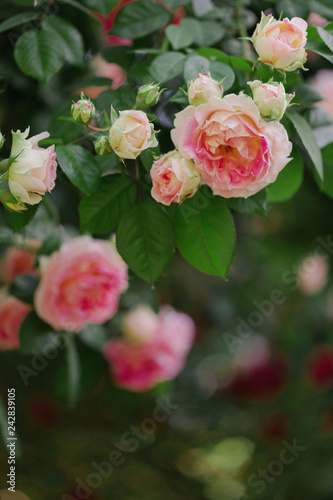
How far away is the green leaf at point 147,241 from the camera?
1.61ft

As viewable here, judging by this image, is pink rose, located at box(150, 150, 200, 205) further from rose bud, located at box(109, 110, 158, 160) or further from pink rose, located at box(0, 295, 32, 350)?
pink rose, located at box(0, 295, 32, 350)

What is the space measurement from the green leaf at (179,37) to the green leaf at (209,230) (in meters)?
0.18

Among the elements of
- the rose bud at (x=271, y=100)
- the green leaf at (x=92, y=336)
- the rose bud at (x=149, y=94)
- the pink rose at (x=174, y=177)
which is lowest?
the green leaf at (x=92, y=336)

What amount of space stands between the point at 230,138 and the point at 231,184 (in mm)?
37

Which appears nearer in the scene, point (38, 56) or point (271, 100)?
point (271, 100)

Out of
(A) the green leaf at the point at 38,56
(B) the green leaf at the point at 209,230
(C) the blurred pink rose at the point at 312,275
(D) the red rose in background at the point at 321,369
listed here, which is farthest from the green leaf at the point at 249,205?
(D) the red rose in background at the point at 321,369

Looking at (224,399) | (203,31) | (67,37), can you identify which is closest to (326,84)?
(203,31)

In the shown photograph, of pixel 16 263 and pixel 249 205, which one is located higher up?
pixel 249 205

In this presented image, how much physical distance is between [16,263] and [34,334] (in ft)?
0.59

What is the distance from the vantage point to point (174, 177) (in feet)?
1.37

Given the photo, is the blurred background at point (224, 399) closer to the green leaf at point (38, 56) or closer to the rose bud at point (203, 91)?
the green leaf at point (38, 56)

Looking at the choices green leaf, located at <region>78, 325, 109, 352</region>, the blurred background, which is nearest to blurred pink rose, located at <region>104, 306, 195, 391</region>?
the blurred background

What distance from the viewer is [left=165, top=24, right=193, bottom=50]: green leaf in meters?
0.56

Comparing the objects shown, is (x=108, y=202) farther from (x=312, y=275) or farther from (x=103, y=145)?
(x=312, y=275)
